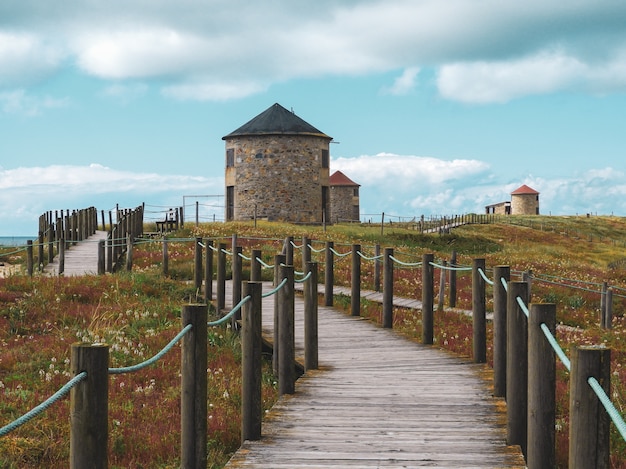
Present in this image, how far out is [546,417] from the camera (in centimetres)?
584

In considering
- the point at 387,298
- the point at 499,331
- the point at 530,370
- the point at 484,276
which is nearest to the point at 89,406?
the point at 530,370

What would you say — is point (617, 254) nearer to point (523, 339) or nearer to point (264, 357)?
point (264, 357)

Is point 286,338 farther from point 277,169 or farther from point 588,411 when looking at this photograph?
point 277,169

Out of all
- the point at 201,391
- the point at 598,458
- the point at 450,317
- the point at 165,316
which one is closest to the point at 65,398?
the point at 201,391

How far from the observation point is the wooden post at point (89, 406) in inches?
167

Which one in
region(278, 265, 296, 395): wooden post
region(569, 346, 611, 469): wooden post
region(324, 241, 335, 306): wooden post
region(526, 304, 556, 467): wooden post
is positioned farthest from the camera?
region(324, 241, 335, 306): wooden post

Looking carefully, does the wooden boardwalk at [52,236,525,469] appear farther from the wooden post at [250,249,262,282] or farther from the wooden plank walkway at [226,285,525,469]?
the wooden post at [250,249,262,282]

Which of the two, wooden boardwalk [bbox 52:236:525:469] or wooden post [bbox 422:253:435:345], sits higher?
wooden post [bbox 422:253:435:345]

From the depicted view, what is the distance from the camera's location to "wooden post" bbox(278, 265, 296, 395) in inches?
330

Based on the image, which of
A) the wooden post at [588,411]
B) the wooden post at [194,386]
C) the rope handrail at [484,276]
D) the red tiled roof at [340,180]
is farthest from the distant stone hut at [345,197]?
the wooden post at [588,411]

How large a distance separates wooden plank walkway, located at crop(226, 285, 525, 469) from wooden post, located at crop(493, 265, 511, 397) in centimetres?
18

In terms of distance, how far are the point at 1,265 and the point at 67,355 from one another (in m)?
18.8

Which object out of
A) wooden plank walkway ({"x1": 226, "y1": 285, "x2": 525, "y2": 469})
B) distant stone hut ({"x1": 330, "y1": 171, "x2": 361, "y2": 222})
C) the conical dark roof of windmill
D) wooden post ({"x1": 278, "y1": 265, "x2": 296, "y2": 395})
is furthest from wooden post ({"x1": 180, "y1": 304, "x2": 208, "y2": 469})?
distant stone hut ({"x1": 330, "y1": 171, "x2": 361, "y2": 222})

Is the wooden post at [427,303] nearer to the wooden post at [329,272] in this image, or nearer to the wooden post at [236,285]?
the wooden post at [236,285]
